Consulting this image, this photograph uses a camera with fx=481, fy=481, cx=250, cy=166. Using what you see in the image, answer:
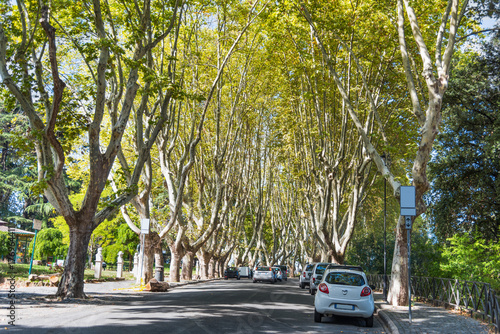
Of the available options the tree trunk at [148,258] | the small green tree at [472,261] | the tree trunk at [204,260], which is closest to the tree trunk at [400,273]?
the small green tree at [472,261]

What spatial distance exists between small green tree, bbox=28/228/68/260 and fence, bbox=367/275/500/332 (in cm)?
3450

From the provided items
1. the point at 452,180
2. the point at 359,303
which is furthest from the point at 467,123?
the point at 359,303

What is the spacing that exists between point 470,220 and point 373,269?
584 inches

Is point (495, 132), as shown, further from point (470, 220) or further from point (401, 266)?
point (401, 266)

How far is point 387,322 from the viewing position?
37.6ft

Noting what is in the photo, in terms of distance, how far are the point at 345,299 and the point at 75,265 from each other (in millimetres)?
7668

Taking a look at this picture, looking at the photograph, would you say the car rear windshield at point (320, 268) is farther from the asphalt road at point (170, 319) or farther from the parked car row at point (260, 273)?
the parked car row at point (260, 273)

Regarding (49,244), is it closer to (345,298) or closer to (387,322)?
(345,298)

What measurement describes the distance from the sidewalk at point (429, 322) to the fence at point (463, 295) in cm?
35

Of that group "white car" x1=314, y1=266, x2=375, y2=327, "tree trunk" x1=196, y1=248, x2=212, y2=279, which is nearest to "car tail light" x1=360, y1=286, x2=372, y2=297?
"white car" x1=314, y1=266, x2=375, y2=327

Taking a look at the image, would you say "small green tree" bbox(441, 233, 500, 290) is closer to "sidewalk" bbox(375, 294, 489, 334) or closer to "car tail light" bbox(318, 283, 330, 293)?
"sidewalk" bbox(375, 294, 489, 334)

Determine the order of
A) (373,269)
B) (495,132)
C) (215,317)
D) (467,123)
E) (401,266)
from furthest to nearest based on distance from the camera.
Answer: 1. (373,269)
2. (467,123)
3. (495,132)
4. (401,266)
5. (215,317)

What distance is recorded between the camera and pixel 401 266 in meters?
15.0

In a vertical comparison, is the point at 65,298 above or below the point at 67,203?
below
